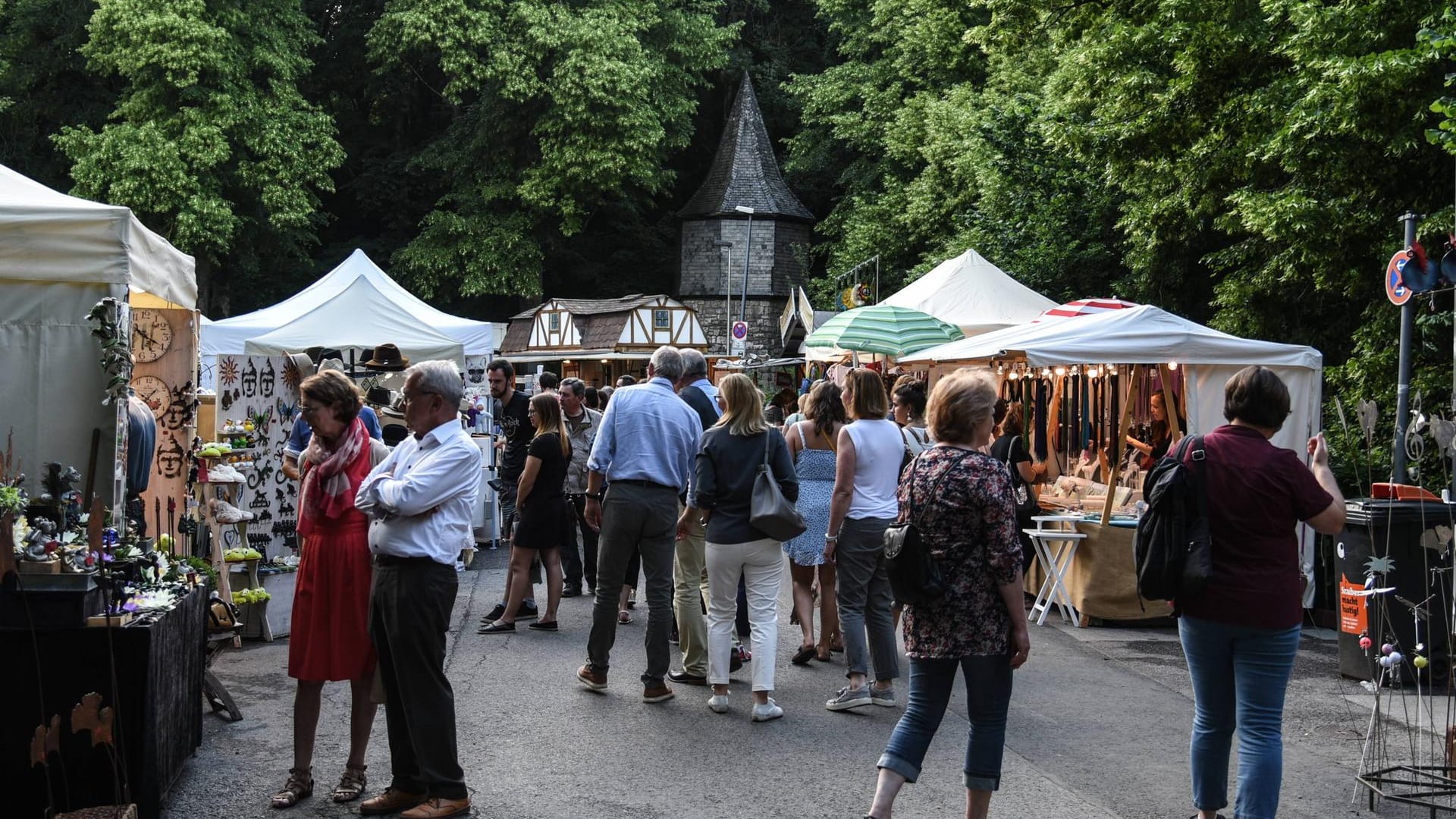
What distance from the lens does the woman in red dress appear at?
509 centimetres

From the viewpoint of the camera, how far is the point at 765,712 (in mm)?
6770

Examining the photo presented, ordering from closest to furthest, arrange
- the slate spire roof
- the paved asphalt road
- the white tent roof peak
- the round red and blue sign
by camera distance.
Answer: the paved asphalt road → the round red and blue sign → the white tent roof peak → the slate spire roof

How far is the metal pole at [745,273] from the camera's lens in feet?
157

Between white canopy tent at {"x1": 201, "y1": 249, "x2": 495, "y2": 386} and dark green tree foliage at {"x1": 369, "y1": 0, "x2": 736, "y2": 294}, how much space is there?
2298 cm

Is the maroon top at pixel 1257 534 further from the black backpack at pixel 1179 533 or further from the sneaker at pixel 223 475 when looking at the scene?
the sneaker at pixel 223 475

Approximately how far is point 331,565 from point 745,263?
4350 centimetres

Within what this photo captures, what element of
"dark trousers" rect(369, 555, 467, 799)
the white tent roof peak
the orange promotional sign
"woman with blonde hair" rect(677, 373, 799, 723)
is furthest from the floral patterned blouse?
the white tent roof peak

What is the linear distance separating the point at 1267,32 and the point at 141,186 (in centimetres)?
2611

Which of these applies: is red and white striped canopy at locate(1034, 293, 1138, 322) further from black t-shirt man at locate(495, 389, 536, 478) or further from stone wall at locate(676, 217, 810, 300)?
stone wall at locate(676, 217, 810, 300)

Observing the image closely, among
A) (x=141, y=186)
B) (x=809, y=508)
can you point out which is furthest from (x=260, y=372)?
(x=141, y=186)

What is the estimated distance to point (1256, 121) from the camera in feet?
44.8

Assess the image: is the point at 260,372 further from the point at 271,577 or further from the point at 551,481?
the point at 551,481

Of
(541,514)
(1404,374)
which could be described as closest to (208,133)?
(541,514)

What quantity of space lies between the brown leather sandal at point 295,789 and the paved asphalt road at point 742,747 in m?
0.05
